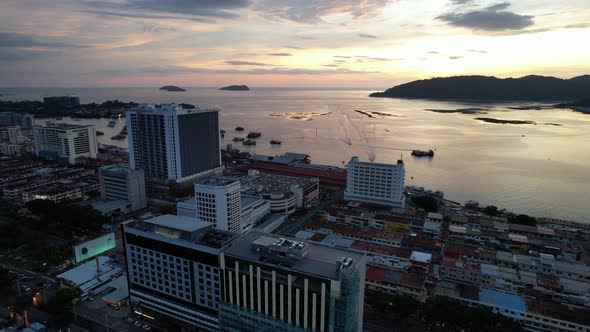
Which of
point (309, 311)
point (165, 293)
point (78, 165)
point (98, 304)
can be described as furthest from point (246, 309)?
point (78, 165)

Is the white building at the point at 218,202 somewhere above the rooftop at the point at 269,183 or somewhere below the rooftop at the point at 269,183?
above

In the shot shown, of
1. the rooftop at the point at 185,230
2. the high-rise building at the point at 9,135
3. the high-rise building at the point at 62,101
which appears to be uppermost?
the high-rise building at the point at 62,101

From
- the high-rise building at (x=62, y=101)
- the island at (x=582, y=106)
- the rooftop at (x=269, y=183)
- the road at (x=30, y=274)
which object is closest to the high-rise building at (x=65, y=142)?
the rooftop at (x=269, y=183)

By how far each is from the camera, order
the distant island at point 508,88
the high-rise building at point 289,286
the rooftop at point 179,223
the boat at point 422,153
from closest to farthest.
Result: the high-rise building at point 289,286, the rooftop at point 179,223, the boat at point 422,153, the distant island at point 508,88

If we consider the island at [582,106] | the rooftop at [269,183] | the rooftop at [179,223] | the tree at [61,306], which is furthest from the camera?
the island at [582,106]

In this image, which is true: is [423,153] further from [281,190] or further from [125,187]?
[125,187]

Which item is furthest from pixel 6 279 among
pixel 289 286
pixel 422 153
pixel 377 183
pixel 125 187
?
pixel 422 153

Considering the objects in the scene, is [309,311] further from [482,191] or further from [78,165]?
[78,165]

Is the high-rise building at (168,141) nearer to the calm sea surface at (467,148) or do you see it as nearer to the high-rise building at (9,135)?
the calm sea surface at (467,148)
